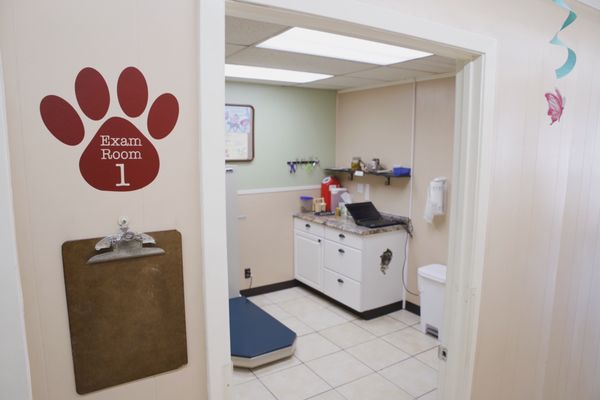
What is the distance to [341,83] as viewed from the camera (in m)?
4.14

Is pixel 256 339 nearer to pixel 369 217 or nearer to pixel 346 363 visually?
pixel 346 363

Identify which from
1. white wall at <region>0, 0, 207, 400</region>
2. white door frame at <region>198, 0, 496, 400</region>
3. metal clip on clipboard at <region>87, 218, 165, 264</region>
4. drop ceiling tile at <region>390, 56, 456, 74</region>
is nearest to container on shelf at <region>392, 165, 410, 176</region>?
drop ceiling tile at <region>390, 56, 456, 74</region>

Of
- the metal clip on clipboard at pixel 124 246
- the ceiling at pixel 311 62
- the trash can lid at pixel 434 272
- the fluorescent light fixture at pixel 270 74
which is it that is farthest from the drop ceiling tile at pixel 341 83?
the metal clip on clipboard at pixel 124 246

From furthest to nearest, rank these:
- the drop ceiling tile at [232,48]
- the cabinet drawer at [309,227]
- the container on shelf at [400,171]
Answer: the cabinet drawer at [309,227] < the container on shelf at [400,171] < the drop ceiling tile at [232,48]

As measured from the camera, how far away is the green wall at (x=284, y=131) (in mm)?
4252

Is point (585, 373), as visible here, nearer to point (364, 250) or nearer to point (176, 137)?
point (364, 250)

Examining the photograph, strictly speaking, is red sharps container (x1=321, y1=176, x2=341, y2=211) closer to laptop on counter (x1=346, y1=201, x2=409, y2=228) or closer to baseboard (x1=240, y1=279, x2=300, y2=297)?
laptop on counter (x1=346, y1=201, x2=409, y2=228)

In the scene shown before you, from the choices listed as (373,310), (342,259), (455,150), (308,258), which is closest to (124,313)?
(455,150)

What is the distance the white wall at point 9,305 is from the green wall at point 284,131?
3.50 meters

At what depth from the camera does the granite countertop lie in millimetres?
3773

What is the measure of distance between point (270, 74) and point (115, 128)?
2982 millimetres

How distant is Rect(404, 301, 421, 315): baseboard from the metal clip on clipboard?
3.63 m

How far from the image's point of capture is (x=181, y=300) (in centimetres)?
95

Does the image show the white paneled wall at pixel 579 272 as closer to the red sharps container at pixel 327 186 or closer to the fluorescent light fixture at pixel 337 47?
the fluorescent light fixture at pixel 337 47
